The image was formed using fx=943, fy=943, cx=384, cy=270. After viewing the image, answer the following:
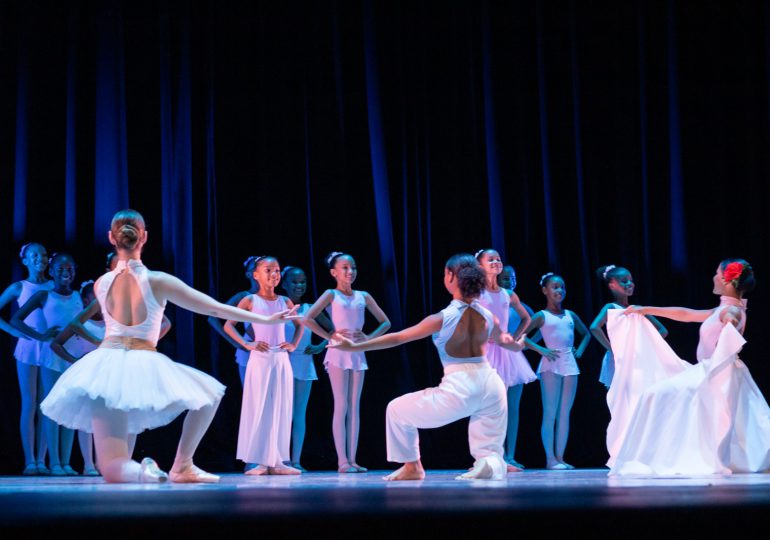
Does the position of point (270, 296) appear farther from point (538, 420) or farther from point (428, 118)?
point (538, 420)

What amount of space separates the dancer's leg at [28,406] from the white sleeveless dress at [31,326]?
2.4 inches

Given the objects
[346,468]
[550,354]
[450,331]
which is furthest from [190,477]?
[550,354]

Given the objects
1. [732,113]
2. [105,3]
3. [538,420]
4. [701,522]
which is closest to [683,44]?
[732,113]

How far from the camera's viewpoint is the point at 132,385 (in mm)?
4328

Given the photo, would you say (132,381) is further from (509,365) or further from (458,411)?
(509,365)

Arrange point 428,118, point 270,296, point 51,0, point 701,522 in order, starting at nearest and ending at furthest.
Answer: point 701,522 → point 270,296 → point 51,0 → point 428,118

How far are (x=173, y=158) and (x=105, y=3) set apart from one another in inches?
54.2

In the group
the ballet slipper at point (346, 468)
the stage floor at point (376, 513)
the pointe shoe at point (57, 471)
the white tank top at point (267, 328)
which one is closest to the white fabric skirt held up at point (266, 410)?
the white tank top at point (267, 328)

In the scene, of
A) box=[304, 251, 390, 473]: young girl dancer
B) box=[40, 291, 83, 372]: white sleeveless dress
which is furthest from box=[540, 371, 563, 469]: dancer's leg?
box=[40, 291, 83, 372]: white sleeveless dress

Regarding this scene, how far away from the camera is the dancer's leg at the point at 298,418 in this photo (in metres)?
7.24

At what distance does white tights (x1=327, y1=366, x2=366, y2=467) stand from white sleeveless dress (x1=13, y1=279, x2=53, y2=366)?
7.13 feet

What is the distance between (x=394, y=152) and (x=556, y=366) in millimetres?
2315

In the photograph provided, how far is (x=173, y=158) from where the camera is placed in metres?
7.70

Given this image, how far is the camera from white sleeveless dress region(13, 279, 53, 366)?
698cm
